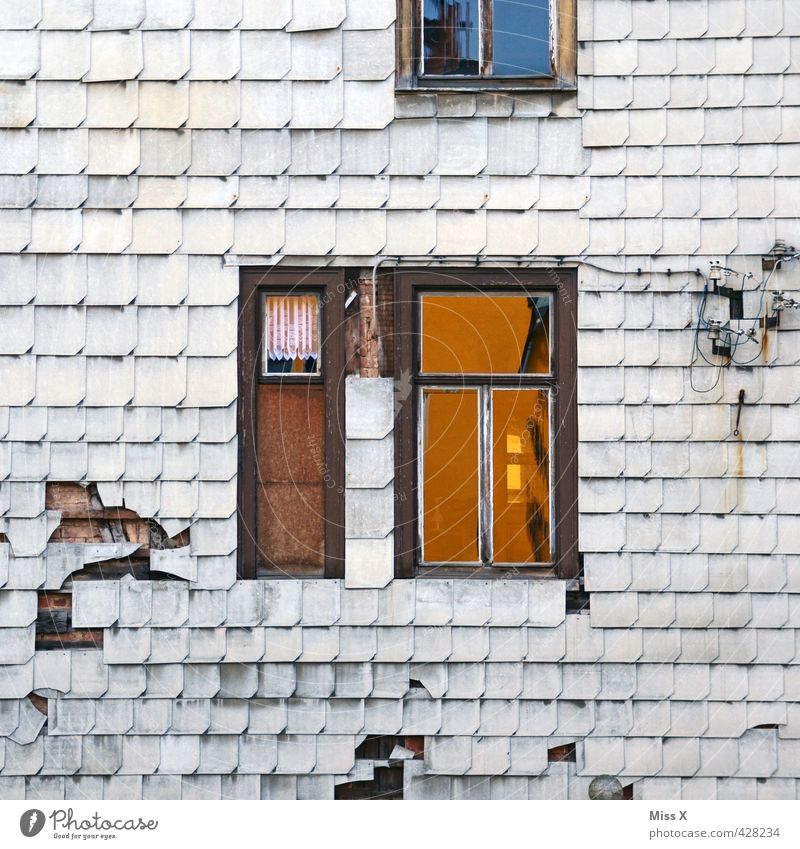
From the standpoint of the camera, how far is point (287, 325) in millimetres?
6633

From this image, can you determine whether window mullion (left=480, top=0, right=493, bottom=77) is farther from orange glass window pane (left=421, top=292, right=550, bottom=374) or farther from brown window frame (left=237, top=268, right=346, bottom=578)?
brown window frame (left=237, top=268, right=346, bottom=578)

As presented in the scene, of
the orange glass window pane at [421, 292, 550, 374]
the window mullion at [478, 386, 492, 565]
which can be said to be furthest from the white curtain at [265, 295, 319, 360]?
the window mullion at [478, 386, 492, 565]

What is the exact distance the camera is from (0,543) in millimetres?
6492

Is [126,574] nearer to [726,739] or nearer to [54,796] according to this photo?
[54,796]

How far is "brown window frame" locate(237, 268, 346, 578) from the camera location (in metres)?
6.54

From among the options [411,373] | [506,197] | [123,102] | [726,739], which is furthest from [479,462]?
[123,102]

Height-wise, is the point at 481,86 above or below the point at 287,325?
above

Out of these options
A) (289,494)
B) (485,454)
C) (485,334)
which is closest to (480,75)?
(485,334)

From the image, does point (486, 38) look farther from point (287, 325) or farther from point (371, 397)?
point (371, 397)

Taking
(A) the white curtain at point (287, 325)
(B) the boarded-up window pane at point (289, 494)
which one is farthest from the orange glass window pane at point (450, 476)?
(A) the white curtain at point (287, 325)

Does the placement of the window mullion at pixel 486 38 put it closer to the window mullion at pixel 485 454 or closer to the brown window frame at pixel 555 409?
the brown window frame at pixel 555 409

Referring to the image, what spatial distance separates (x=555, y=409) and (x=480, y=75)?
2073 mm

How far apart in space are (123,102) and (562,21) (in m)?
2.67

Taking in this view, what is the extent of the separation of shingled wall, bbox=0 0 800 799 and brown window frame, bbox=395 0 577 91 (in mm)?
78
